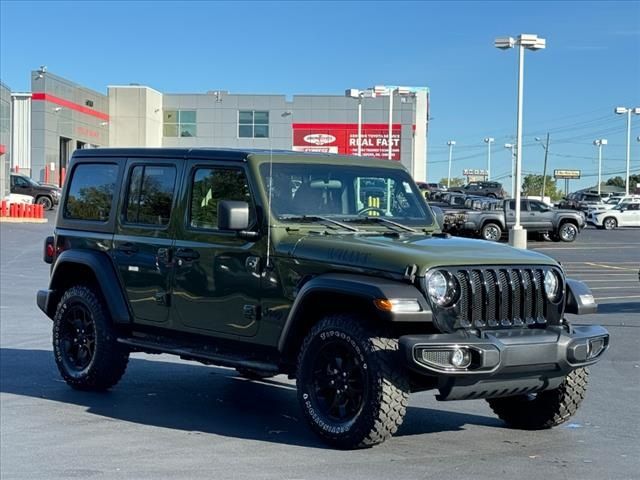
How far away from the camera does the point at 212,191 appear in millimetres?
7867

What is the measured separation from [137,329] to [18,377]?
1.79 metres

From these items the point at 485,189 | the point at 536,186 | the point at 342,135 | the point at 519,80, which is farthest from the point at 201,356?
the point at 536,186

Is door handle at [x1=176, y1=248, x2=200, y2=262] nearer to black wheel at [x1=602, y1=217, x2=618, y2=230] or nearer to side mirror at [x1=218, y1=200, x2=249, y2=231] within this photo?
side mirror at [x1=218, y1=200, x2=249, y2=231]

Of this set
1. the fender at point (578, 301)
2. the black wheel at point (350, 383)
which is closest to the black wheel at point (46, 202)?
the black wheel at point (350, 383)

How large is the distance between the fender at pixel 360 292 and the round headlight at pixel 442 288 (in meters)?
0.09

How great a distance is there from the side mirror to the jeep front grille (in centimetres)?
162

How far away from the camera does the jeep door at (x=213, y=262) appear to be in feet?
24.1

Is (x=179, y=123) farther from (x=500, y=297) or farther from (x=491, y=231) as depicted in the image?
(x=500, y=297)

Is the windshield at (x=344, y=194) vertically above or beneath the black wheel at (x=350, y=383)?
above

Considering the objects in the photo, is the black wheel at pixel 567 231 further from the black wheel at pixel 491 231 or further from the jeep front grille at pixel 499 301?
the jeep front grille at pixel 499 301

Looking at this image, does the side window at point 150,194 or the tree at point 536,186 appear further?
the tree at point 536,186

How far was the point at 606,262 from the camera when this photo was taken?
25.0 meters

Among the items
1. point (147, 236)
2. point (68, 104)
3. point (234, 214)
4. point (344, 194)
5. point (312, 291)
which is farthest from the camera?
point (68, 104)

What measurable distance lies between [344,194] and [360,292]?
1.69 m
